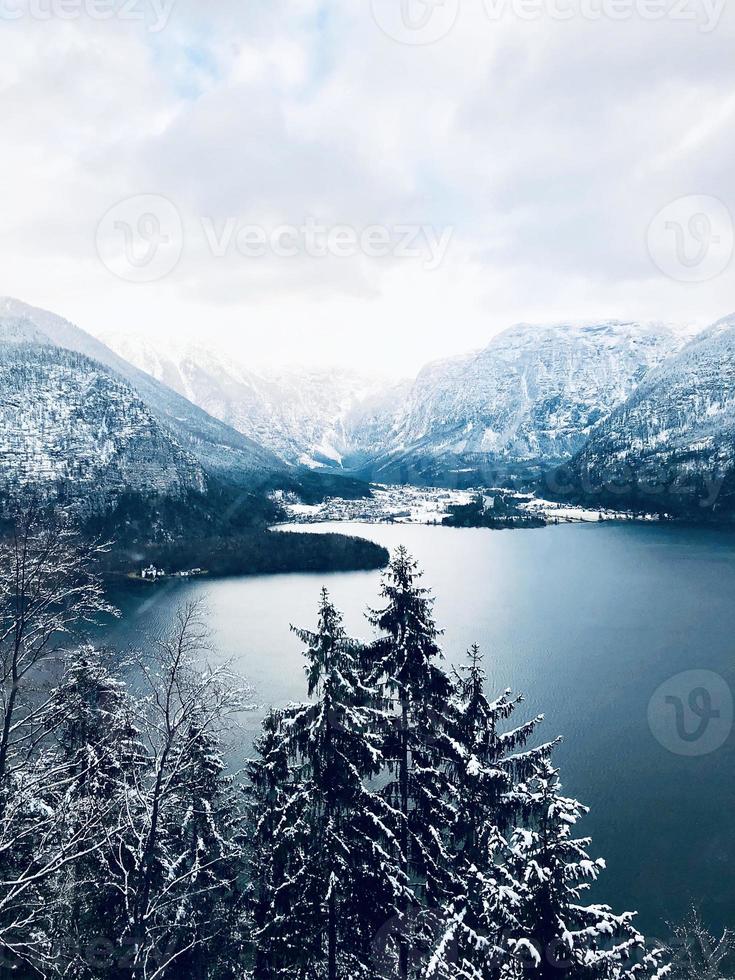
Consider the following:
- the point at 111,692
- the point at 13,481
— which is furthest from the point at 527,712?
the point at 13,481

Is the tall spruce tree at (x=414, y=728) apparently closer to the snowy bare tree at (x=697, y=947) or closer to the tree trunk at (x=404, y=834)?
the tree trunk at (x=404, y=834)

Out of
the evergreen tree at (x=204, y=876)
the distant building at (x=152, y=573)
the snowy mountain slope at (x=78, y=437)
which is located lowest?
the distant building at (x=152, y=573)

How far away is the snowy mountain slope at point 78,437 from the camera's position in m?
148

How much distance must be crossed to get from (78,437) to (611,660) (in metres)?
151

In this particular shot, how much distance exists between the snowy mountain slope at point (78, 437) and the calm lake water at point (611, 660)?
65.5 m

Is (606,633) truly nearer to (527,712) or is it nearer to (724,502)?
(527,712)

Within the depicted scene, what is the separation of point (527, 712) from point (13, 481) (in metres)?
139

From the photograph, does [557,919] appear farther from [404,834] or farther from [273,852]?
[273,852]

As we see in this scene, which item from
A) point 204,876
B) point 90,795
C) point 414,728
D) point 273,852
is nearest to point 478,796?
point 414,728

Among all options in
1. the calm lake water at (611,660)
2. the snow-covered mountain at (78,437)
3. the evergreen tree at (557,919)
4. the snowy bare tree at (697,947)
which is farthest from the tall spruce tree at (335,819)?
the snow-covered mountain at (78,437)

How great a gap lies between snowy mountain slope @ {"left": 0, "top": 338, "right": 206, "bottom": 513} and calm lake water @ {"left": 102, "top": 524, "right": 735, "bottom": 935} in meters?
65.5

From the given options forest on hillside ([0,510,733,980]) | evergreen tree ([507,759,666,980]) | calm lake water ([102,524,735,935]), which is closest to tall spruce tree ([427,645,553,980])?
forest on hillside ([0,510,733,980])

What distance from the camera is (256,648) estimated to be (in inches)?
2505

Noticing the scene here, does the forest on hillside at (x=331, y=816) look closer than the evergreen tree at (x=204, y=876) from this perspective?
Yes
